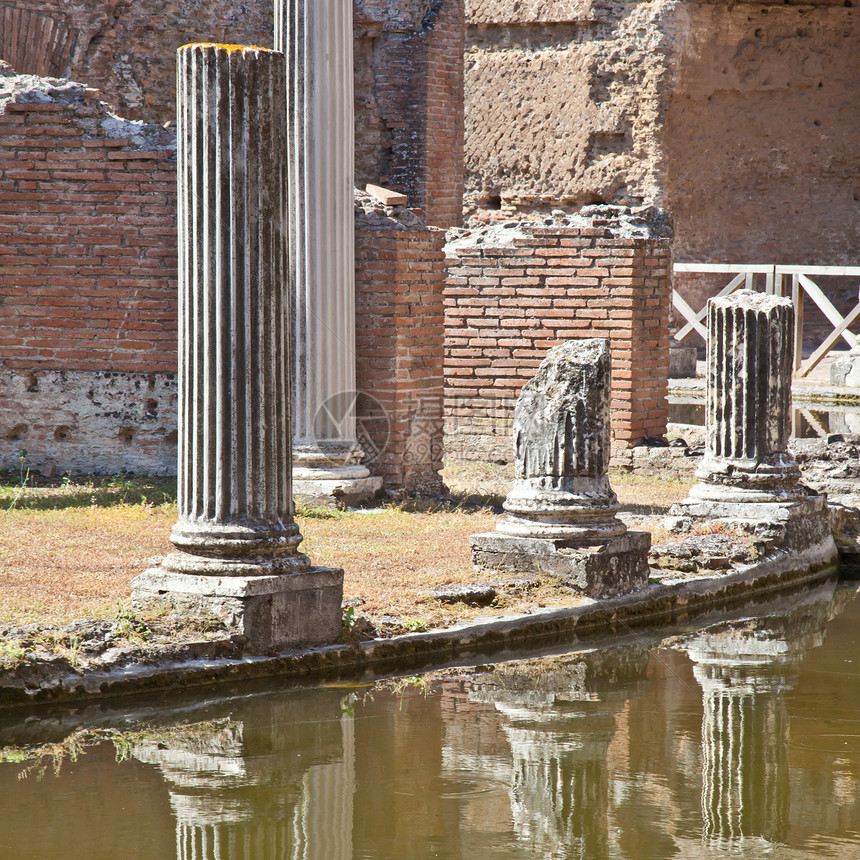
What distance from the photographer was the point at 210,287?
489 centimetres

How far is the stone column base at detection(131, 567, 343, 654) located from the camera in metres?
4.88

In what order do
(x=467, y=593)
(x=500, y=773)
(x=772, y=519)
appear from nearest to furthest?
(x=500, y=773)
(x=467, y=593)
(x=772, y=519)

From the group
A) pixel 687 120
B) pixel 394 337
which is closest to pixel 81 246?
pixel 394 337

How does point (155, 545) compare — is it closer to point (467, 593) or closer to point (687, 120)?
point (467, 593)

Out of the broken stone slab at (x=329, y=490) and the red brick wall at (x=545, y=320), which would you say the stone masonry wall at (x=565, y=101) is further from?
the broken stone slab at (x=329, y=490)

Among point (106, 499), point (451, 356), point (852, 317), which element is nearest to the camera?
point (106, 499)

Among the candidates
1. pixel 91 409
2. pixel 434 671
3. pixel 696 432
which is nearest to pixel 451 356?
pixel 696 432

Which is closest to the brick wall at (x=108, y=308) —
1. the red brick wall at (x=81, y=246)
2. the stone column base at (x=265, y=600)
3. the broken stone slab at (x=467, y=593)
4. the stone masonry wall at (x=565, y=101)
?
the red brick wall at (x=81, y=246)

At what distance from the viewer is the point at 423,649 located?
543 cm

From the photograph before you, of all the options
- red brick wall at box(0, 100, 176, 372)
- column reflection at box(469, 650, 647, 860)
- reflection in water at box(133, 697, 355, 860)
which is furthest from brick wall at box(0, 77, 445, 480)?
reflection in water at box(133, 697, 355, 860)

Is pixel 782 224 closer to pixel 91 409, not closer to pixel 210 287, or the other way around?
pixel 91 409

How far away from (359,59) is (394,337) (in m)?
4.70

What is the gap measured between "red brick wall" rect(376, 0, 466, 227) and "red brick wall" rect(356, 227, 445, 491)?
3.75 metres

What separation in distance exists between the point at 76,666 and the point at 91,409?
4.83 metres
